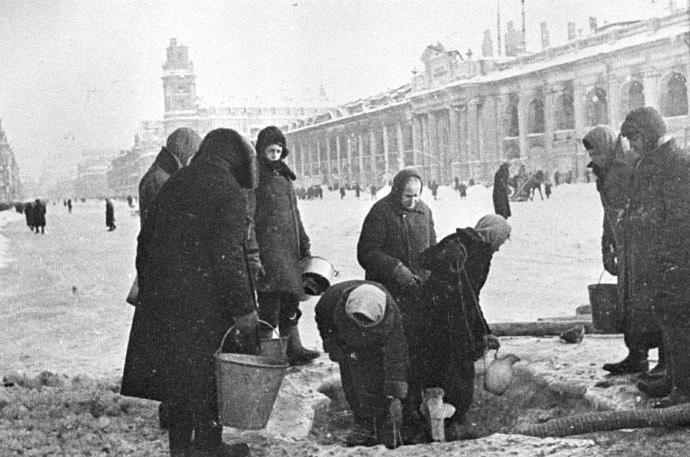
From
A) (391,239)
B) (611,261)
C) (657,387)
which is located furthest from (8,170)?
(657,387)

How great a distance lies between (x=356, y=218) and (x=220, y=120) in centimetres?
507

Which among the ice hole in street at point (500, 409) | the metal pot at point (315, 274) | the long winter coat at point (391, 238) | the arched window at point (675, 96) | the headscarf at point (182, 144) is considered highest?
the arched window at point (675, 96)

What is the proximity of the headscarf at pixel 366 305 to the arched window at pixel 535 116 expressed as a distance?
726 inches

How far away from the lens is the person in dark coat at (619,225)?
14.5 ft

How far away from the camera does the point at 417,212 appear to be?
474 cm

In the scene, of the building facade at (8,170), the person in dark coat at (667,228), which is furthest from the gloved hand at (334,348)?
the building facade at (8,170)

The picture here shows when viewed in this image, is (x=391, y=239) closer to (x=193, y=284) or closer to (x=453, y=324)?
(x=453, y=324)

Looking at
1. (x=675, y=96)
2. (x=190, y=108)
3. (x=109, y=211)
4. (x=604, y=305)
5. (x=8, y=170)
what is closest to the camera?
(x=604, y=305)

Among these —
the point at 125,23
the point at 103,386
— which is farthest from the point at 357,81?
the point at 103,386

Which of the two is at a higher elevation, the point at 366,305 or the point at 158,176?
the point at 158,176

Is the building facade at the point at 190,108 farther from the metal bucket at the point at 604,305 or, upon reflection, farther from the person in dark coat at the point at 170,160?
the metal bucket at the point at 604,305

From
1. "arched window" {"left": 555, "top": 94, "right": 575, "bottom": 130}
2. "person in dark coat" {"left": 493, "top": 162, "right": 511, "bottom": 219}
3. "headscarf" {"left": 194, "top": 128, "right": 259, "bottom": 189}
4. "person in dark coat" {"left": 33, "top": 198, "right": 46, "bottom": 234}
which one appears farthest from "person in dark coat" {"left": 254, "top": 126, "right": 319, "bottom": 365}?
"arched window" {"left": 555, "top": 94, "right": 575, "bottom": 130}

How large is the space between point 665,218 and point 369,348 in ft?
4.89

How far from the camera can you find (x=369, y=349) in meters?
3.79
